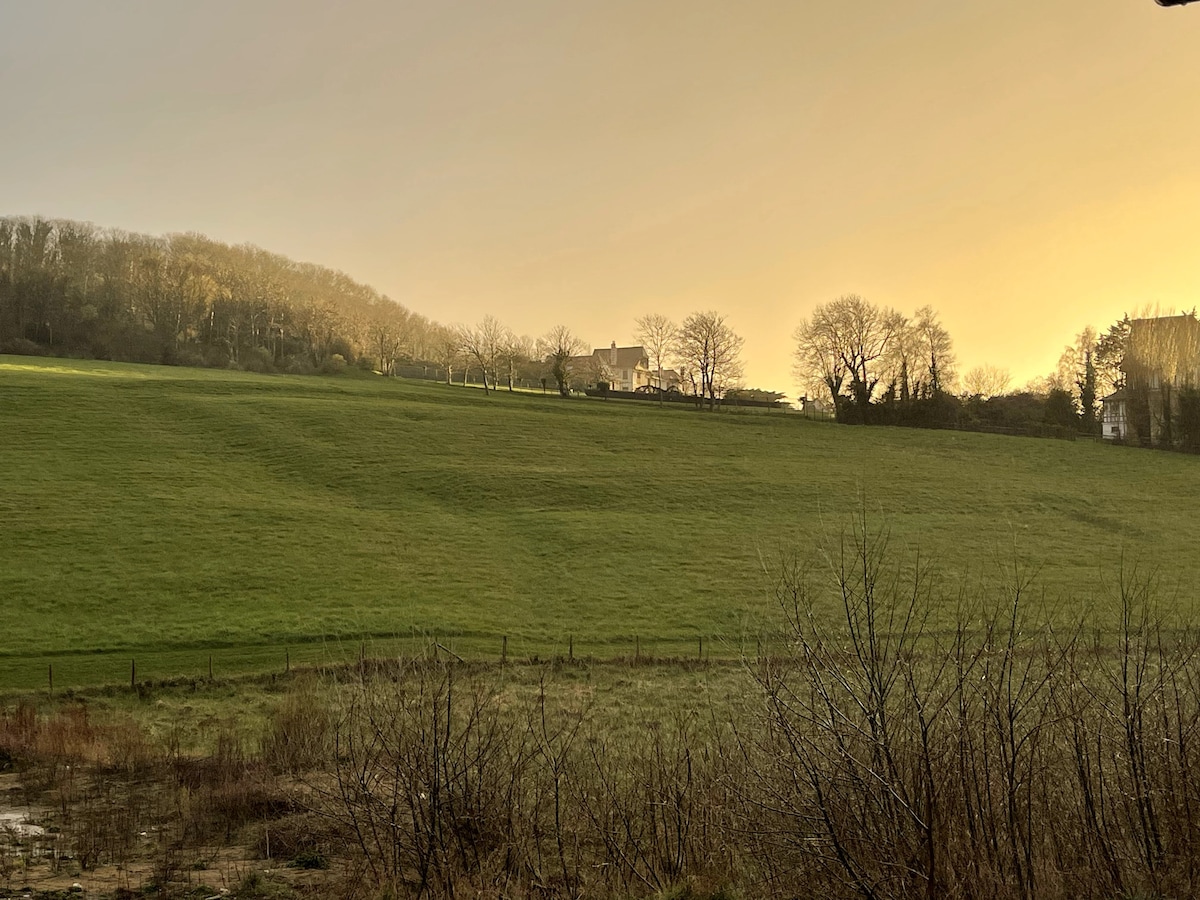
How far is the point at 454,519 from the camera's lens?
40688 mm

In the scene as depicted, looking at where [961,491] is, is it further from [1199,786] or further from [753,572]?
[1199,786]

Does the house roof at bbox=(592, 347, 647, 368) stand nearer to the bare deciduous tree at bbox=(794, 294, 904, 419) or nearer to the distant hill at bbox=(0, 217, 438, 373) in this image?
the distant hill at bbox=(0, 217, 438, 373)

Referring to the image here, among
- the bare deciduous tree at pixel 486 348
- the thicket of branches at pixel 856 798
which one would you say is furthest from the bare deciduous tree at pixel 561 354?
the thicket of branches at pixel 856 798

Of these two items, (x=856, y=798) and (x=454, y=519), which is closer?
(x=856, y=798)

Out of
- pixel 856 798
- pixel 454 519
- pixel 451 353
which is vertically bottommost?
pixel 454 519

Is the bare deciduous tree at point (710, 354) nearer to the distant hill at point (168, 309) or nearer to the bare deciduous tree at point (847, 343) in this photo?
the bare deciduous tree at point (847, 343)

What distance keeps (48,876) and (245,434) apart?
1933 inches

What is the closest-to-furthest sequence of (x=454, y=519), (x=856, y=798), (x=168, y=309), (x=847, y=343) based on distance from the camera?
(x=856, y=798), (x=454, y=519), (x=847, y=343), (x=168, y=309)

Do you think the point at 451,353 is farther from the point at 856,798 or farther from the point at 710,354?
the point at 856,798

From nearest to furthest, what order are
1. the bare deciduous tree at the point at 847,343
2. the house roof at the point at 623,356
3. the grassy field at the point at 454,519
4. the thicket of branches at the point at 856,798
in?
the thicket of branches at the point at 856,798 → the grassy field at the point at 454,519 → the bare deciduous tree at the point at 847,343 → the house roof at the point at 623,356

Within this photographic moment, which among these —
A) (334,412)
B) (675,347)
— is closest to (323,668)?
(334,412)

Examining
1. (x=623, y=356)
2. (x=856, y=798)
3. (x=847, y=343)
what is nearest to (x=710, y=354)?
(x=847, y=343)

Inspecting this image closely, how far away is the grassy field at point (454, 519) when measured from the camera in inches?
1051

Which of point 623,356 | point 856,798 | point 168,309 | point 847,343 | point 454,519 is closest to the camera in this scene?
point 856,798
